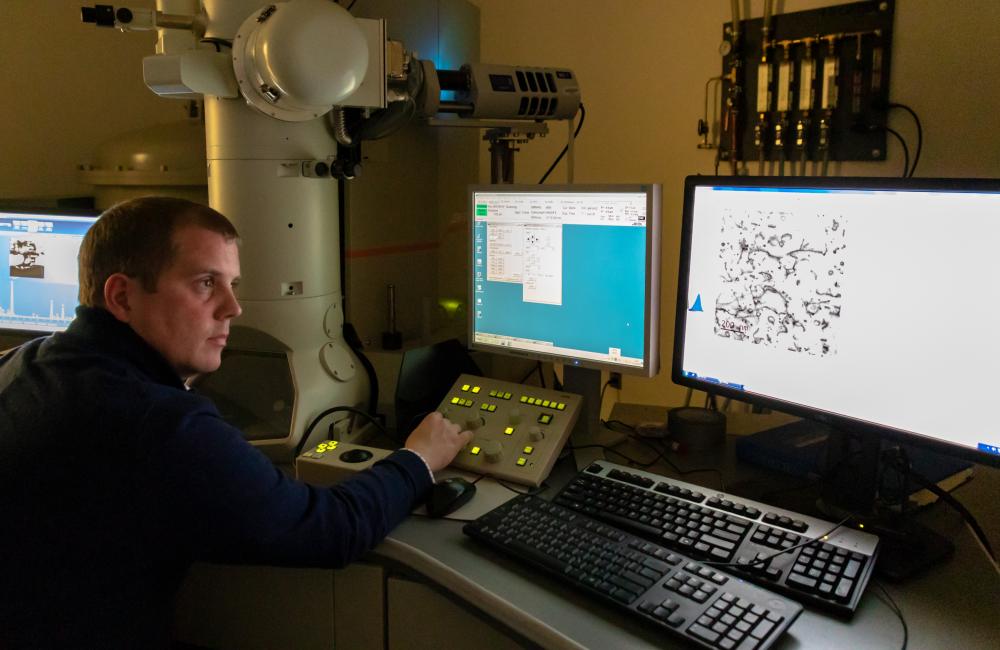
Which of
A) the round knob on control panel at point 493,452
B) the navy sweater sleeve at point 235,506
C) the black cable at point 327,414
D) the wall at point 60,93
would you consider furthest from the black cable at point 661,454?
the wall at point 60,93

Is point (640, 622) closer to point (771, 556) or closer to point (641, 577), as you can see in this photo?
point (641, 577)

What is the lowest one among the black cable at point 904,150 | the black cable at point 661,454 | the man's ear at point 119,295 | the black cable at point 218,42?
the black cable at point 661,454

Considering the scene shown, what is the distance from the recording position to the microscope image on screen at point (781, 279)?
1119 millimetres

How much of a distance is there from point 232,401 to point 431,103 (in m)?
0.74

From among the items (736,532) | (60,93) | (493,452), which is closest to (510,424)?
(493,452)

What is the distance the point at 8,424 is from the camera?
973 mm

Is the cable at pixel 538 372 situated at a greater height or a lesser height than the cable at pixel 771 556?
greater

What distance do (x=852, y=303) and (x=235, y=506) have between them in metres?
0.87

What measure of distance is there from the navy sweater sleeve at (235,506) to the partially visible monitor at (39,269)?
1.00m

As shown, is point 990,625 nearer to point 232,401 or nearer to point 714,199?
point 714,199

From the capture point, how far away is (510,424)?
1.42 meters

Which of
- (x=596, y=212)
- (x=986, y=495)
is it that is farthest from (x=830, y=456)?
(x=596, y=212)

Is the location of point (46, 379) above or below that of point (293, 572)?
above

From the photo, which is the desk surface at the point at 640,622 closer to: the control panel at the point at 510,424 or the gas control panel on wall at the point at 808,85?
the control panel at the point at 510,424
